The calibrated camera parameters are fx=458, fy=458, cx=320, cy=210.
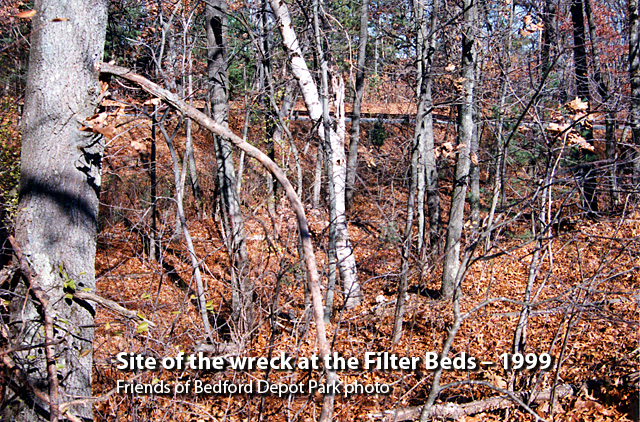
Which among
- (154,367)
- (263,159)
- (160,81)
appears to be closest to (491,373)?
(154,367)

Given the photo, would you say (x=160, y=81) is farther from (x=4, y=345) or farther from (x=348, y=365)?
(x=4, y=345)

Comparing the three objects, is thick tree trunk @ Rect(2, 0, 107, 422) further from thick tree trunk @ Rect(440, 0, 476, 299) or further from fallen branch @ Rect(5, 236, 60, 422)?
thick tree trunk @ Rect(440, 0, 476, 299)

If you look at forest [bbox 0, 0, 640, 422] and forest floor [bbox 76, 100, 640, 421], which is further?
forest floor [bbox 76, 100, 640, 421]

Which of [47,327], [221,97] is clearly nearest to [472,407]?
[47,327]

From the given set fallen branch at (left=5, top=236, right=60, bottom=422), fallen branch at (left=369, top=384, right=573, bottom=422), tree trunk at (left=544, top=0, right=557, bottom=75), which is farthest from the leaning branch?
tree trunk at (left=544, top=0, right=557, bottom=75)

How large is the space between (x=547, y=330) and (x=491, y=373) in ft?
5.84

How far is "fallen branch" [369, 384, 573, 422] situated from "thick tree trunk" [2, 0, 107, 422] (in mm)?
3237

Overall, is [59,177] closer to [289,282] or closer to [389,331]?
[289,282]

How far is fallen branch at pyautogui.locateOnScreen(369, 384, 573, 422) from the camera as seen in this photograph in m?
4.72

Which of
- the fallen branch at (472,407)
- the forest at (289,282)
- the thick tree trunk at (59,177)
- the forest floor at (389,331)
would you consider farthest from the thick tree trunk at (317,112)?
the thick tree trunk at (59,177)

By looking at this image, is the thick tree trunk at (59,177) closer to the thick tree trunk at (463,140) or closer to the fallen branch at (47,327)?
the fallen branch at (47,327)

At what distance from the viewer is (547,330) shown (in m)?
6.81

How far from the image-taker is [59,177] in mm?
2564

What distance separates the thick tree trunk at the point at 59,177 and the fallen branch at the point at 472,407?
3237mm
